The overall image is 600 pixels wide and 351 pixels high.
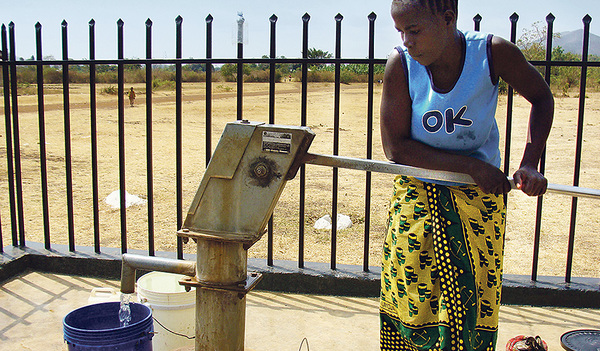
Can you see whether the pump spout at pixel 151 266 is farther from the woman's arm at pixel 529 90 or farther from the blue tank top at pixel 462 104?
the woman's arm at pixel 529 90

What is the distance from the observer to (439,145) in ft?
5.78

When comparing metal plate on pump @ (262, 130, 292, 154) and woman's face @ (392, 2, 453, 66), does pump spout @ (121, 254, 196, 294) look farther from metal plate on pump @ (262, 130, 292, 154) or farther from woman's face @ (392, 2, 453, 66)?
woman's face @ (392, 2, 453, 66)

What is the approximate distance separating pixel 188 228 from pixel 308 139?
45 centimetres

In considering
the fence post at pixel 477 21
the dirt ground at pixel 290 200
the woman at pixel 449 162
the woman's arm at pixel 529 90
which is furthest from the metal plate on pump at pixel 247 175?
the dirt ground at pixel 290 200

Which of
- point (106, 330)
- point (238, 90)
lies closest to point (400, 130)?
point (106, 330)

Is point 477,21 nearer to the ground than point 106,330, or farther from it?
farther from it

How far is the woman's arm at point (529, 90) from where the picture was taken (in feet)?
5.62

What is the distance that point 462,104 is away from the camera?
5.59ft

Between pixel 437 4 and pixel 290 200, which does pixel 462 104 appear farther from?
pixel 290 200

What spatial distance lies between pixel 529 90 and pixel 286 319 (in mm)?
1954

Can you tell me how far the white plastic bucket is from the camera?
8.56 feet

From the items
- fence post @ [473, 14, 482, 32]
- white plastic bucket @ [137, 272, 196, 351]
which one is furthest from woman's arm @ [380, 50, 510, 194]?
fence post @ [473, 14, 482, 32]

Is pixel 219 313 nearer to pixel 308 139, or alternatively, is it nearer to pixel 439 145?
pixel 308 139

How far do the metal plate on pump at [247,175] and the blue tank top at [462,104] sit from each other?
0.37 meters
